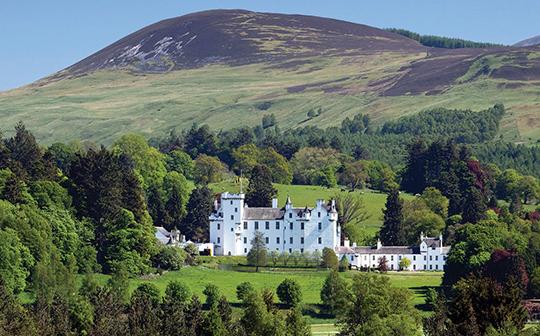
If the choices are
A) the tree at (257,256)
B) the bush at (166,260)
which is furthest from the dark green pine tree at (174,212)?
the bush at (166,260)

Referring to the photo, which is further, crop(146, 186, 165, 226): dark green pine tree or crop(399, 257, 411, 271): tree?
crop(146, 186, 165, 226): dark green pine tree

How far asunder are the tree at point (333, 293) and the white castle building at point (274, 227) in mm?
33543

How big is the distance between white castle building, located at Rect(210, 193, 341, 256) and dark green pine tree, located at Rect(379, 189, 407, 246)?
4.49 m

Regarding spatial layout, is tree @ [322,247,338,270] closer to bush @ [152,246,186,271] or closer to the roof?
the roof

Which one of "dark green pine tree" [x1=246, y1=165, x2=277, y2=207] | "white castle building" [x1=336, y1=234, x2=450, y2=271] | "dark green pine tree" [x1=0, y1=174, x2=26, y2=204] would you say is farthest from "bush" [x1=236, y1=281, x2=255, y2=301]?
"dark green pine tree" [x1=246, y1=165, x2=277, y2=207]

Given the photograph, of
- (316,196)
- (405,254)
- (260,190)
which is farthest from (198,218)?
(405,254)

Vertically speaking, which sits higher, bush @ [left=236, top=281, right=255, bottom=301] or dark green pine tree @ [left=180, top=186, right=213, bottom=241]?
dark green pine tree @ [left=180, top=186, right=213, bottom=241]

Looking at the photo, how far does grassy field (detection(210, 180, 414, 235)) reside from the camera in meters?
161

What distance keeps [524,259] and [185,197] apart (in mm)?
50086

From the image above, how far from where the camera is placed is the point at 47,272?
10862 centimetres

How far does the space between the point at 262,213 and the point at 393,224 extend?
12661 mm

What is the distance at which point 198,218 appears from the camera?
501ft

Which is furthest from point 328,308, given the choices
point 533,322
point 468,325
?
point 468,325

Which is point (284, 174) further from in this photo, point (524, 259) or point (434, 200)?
point (524, 259)
